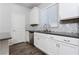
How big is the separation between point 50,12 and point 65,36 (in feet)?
1.50

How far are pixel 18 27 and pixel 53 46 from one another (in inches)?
27.1

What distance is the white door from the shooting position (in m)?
1.16

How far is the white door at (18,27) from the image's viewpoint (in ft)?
3.80

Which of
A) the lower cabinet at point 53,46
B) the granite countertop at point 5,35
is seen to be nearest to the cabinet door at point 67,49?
the lower cabinet at point 53,46

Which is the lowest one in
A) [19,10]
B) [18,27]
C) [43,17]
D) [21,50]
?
[21,50]

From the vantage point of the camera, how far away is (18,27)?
3.87 feet

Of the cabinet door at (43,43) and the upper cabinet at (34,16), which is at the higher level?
the upper cabinet at (34,16)

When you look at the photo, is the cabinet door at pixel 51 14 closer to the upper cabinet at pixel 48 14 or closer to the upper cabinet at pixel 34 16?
the upper cabinet at pixel 48 14

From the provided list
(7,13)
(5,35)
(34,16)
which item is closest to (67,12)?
(34,16)

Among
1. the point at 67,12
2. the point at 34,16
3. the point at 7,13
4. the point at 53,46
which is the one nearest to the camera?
the point at 7,13

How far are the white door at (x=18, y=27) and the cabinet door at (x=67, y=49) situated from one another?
624 mm

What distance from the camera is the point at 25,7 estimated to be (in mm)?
1147

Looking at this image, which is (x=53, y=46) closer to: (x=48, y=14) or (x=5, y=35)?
(x=48, y=14)

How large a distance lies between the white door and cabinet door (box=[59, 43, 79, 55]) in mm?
624
